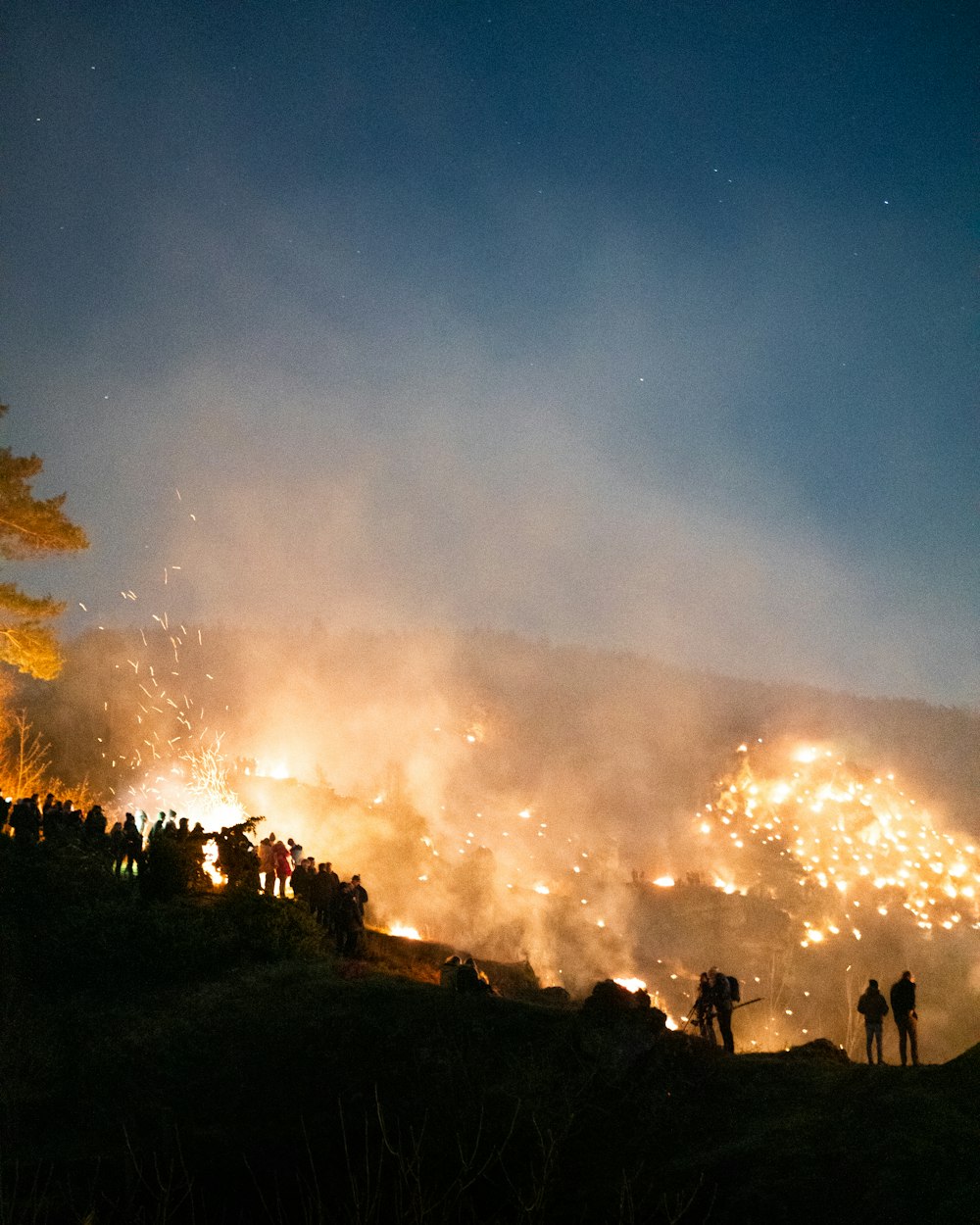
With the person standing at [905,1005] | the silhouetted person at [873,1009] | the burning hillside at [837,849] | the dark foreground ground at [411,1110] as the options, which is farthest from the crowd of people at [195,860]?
the burning hillside at [837,849]

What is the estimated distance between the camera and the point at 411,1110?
9172mm

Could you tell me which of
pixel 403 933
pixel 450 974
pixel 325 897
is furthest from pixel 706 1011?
pixel 403 933

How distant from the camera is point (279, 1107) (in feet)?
30.9

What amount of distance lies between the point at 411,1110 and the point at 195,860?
991 cm

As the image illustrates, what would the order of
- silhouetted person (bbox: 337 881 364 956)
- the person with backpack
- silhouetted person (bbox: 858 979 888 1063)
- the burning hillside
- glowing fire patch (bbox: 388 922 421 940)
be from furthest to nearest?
the burning hillside → glowing fire patch (bbox: 388 922 421 940) → silhouetted person (bbox: 337 881 364 956) → the person with backpack → silhouetted person (bbox: 858 979 888 1063)

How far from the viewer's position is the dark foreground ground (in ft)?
22.4

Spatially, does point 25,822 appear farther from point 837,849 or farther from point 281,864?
point 837,849

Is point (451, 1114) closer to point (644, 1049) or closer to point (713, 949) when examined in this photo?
point (644, 1049)

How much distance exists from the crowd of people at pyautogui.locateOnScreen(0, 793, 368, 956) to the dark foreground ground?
2488 mm

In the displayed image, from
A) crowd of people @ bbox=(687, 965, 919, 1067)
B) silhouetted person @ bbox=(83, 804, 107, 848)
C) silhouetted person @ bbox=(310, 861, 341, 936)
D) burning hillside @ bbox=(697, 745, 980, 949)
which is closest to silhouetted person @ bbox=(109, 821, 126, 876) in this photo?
silhouetted person @ bbox=(83, 804, 107, 848)

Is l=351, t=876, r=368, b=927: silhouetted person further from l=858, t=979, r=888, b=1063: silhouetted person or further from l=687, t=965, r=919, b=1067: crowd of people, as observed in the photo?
l=858, t=979, r=888, b=1063: silhouetted person

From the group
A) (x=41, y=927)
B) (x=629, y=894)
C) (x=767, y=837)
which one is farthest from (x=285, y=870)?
(x=767, y=837)

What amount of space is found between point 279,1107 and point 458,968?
4.02 meters

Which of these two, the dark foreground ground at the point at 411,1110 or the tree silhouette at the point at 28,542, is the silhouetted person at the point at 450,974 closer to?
the dark foreground ground at the point at 411,1110
